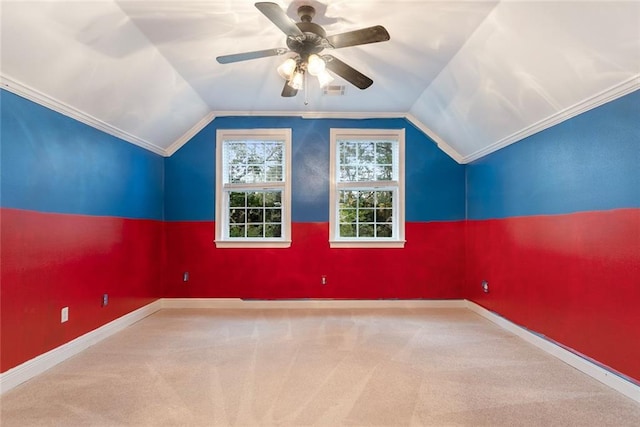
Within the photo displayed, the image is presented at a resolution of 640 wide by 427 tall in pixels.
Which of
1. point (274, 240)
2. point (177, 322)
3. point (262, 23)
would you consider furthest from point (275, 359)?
point (262, 23)

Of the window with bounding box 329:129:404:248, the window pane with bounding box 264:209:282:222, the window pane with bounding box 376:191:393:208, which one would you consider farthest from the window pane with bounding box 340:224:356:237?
the window pane with bounding box 264:209:282:222

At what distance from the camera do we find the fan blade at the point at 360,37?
1833 millimetres

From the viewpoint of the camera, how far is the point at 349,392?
2.16 m

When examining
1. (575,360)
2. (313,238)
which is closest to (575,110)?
(575,360)

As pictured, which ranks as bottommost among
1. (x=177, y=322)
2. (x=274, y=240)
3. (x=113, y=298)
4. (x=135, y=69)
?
(x=177, y=322)

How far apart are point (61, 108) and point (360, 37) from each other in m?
2.50

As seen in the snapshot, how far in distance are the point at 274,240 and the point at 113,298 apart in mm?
1935

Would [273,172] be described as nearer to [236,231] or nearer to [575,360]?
[236,231]

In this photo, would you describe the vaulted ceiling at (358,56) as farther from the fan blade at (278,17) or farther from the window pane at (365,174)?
the window pane at (365,174)

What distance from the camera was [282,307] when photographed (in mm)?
4309

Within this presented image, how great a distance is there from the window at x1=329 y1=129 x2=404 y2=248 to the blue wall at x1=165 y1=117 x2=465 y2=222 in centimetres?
18

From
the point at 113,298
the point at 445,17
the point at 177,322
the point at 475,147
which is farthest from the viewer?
the point at 475,147

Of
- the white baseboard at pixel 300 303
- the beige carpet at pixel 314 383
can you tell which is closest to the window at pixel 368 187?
the white baseboard at pixel 300 303

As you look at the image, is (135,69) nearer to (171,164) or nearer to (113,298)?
(171,164)
